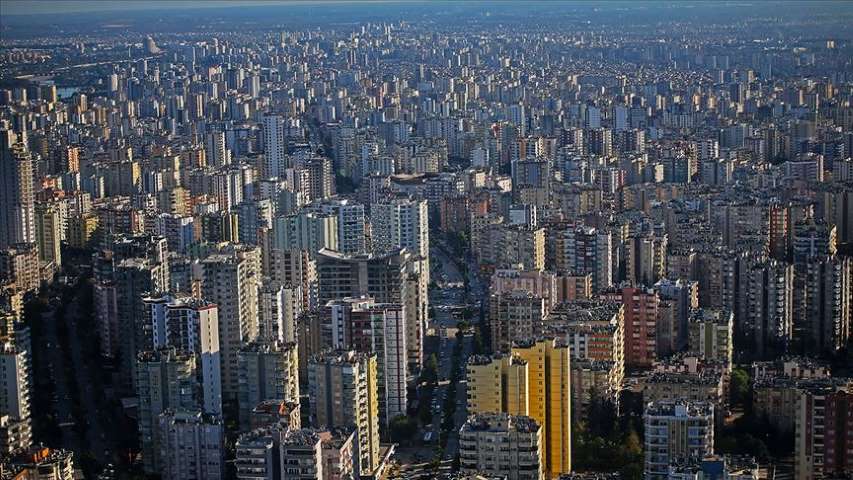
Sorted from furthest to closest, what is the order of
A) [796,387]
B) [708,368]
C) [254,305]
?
[254,305], [708,368], [796,387]

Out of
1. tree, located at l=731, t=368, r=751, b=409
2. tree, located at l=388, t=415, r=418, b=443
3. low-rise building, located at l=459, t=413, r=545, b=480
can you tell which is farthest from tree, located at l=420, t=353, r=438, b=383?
low-rise building, located at l=459, t=413, r=545, b=480

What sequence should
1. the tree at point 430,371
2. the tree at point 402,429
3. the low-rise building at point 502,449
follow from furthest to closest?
the tree at point 430,371, the tree at point 402,429, the low-rise building at point 502,449

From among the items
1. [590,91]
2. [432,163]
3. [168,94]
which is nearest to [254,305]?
[432,163]

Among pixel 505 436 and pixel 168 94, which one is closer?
pixel 505 436

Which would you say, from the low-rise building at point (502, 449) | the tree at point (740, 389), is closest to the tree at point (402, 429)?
the low-rise building at point (502, 449)

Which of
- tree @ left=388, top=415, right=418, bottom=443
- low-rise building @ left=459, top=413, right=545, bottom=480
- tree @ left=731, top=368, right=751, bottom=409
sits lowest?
tree @ left=388, top=415, right=418, bottom=443

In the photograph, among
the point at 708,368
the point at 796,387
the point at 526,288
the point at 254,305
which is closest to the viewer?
the point at 796,387

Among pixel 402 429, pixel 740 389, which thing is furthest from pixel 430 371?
pixel 740 389

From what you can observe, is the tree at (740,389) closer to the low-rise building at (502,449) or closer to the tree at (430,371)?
the tree at (430,371)

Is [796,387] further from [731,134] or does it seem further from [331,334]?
[731,134]

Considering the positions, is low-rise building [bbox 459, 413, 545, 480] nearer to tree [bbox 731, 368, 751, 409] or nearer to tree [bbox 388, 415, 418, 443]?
tree [bbox 388, 415, 418, 443]

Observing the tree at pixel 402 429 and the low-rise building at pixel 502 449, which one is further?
the tree at pixel 402 429
